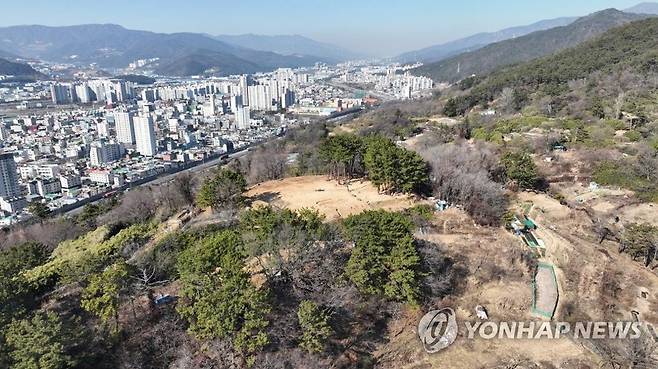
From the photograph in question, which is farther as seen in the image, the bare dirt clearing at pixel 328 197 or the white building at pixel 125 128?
the white building at pixel 125 128

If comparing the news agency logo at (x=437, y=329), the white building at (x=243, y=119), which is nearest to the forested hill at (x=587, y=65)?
the news agency logo at (x=437, y=329)

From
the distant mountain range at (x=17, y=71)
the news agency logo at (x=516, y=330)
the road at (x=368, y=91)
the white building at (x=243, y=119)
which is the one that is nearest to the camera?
the news agency logo at (x=516, y=330)

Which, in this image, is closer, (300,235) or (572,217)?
(300,235)

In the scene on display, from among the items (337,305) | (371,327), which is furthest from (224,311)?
(371,327)

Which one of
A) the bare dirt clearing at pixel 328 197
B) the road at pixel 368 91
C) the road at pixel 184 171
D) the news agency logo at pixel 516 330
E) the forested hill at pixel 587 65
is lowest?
the road at pixel 184 171

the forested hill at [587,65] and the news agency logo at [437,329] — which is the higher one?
the forested hill at [587,65]

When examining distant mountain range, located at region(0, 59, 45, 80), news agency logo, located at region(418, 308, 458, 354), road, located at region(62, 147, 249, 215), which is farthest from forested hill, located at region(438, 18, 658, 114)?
distant mountain range, located at region(0, 59, 45, 80)

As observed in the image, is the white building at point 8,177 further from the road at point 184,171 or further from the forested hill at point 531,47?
the forested hill at point 531,47

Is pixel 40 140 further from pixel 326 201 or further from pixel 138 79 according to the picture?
pixel 138 79
